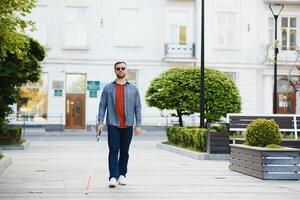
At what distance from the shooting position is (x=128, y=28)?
43500 millimetres

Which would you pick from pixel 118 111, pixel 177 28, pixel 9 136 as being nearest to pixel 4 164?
pixel 118 111

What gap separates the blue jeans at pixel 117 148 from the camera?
11891 mm

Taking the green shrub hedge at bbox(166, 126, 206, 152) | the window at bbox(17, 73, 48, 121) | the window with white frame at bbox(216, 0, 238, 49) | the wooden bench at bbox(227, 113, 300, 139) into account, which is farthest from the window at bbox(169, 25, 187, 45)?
the wooden bench at bbox(227, 113, 300, 139)

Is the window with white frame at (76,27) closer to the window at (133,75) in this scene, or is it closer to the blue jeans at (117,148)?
the window at (133,75)

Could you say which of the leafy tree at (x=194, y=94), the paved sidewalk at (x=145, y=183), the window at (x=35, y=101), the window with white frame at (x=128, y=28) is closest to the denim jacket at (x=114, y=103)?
the paved sidewalk at (x=145, y=183)

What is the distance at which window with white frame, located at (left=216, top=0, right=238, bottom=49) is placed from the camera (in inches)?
1752

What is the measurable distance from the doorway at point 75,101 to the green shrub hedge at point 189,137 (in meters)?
16.5

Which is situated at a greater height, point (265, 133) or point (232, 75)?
point (232, 75)

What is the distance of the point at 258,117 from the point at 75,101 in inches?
869

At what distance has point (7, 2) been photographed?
1236cm

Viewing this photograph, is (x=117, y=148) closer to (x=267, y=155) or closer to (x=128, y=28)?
(x=267, y=155)

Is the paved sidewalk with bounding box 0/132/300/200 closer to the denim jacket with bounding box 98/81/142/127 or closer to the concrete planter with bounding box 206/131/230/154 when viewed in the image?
the denim jacket with bounding box 98/81/142/127

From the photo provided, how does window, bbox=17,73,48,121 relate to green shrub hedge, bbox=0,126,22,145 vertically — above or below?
above

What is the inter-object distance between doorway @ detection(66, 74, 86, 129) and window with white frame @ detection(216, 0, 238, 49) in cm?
897
